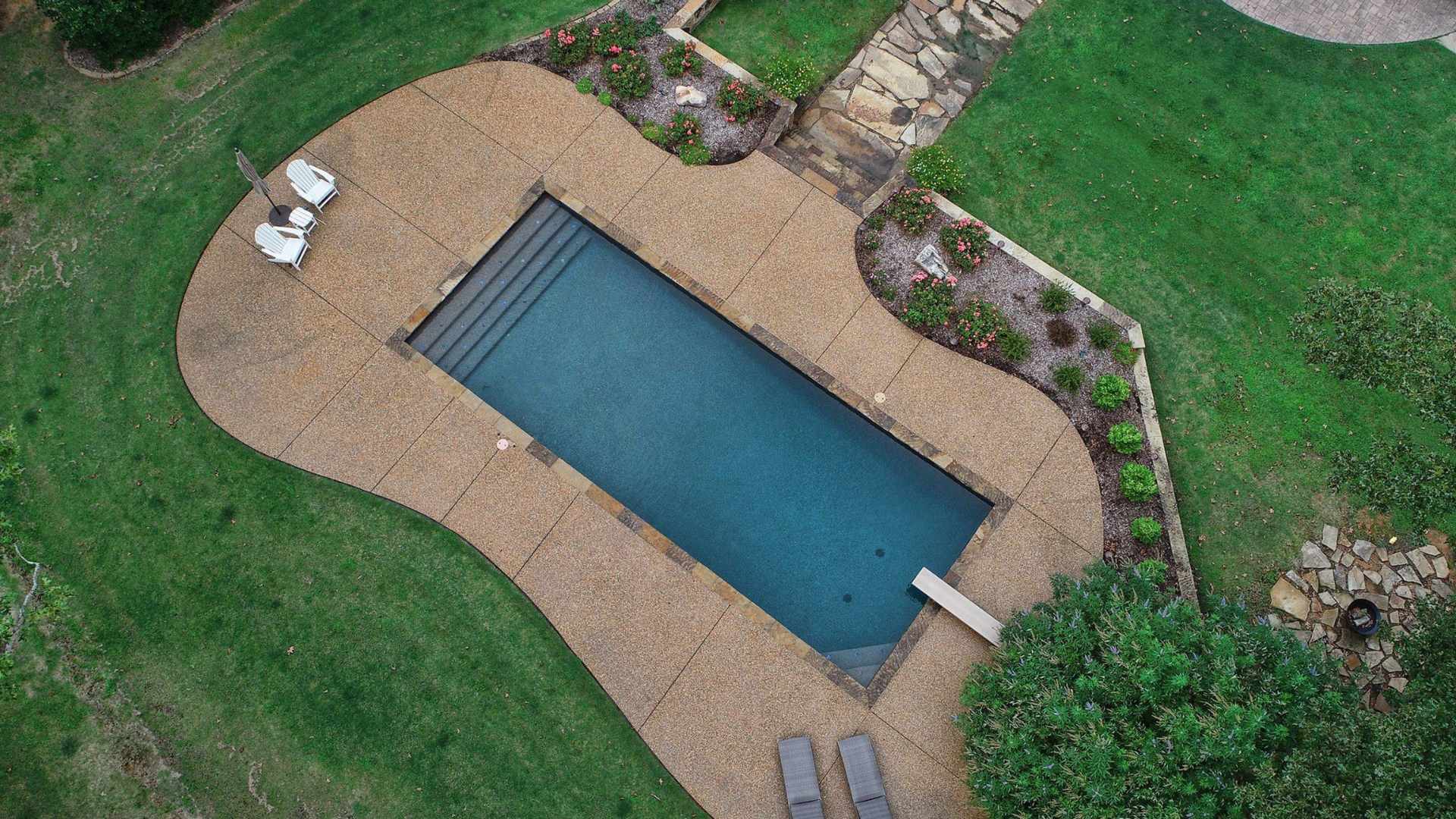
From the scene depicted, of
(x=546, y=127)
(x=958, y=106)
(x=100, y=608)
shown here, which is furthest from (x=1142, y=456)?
(x=100, y=608)

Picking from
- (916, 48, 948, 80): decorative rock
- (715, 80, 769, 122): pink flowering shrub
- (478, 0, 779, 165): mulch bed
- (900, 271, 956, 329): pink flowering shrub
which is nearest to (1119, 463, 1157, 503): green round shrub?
(900, 271, 956, 329): pink flowering shrub

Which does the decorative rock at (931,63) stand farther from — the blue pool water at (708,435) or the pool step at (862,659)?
the pool step at (862,659)

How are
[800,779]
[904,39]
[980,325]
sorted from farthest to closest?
[904,39] < [980,325] < [800,779]

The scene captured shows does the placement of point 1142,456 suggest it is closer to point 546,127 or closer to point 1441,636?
point 1441,636

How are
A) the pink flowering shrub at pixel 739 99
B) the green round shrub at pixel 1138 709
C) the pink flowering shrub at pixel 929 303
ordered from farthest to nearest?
the pink flowering shrub at pixel 739 99 → the pink flowering shrub at pixel 929 303 → the green round shrub at pixel 1138 709

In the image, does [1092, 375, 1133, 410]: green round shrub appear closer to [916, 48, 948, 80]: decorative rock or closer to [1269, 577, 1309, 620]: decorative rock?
[1269, 577, 1309, 620]: decorative rock

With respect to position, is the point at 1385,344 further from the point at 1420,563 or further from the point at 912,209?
the point at 912,209

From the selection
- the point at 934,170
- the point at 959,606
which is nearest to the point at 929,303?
the point at 934,170

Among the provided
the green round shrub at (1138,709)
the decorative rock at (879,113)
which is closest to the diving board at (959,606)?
the green round shrub at (1138,709)
